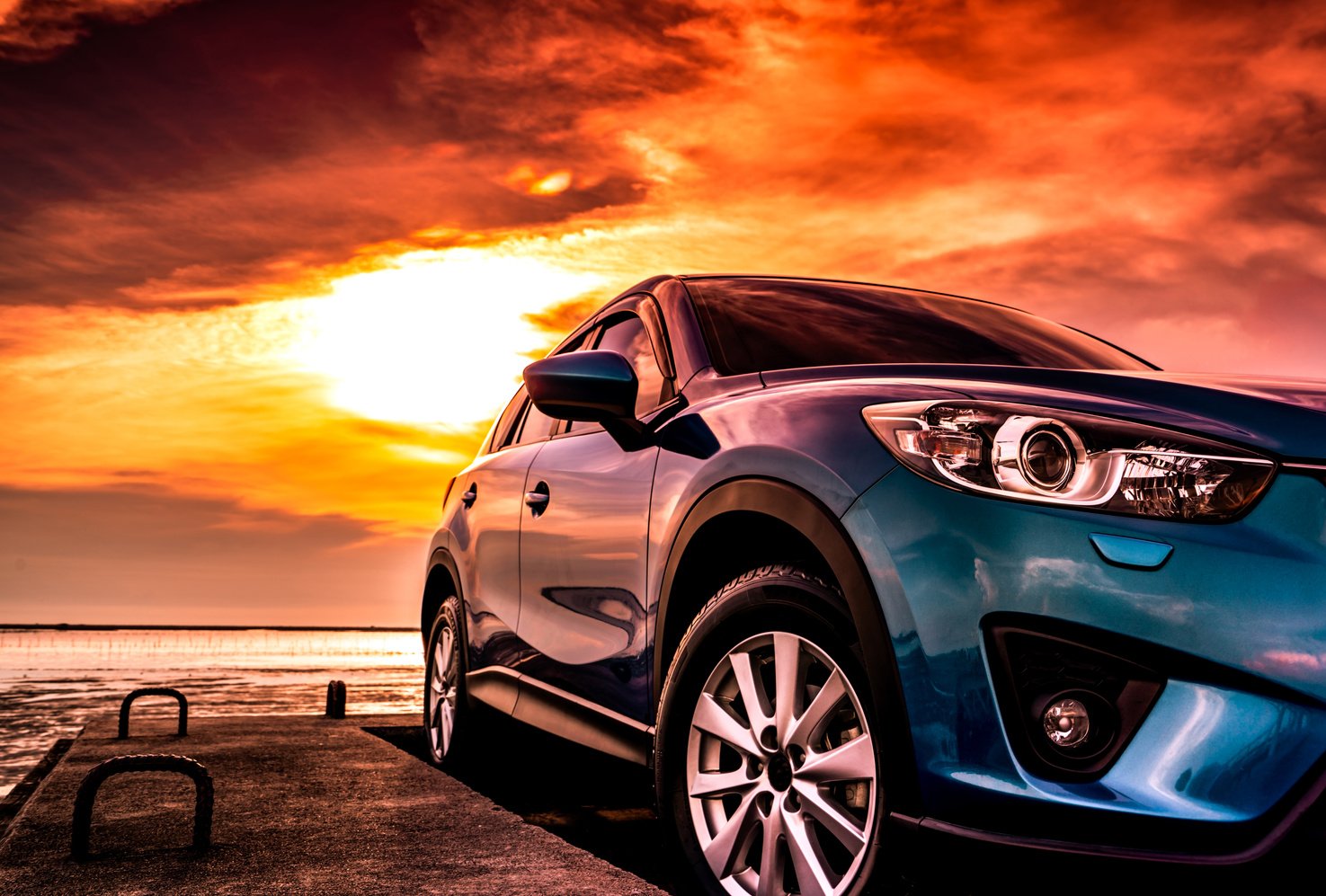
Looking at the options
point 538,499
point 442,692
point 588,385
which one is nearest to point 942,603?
point 588,385

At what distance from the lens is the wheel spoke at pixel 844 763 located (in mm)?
2199

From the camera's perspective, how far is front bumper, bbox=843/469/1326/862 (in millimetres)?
1752

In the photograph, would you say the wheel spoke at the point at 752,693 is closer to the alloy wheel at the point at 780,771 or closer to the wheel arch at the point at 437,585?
the alloy wheel at the point at 780,771

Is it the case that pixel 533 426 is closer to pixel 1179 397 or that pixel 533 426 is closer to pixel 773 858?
pixel 773 858

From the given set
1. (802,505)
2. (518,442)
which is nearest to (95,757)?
(518,442)

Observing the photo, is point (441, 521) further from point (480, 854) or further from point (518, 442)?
point (480, 854)

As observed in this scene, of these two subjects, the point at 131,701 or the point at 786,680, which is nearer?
the point at 786,680

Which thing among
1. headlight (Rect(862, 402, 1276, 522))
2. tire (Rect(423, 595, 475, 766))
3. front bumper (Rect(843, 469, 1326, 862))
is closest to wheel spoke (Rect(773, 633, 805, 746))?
front bumper (Rect(843, 469, 1326, 862))

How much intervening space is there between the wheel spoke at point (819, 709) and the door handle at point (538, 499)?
1.67 m

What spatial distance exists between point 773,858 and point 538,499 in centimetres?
180

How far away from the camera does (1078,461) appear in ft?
6.58

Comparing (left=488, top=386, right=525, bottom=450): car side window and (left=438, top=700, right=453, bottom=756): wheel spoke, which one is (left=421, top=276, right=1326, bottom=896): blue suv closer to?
(left=488, top=386, right=525, bottom=450): car side window

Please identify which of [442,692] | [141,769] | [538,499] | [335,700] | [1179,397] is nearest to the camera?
[1179,397]

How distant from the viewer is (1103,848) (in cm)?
181
